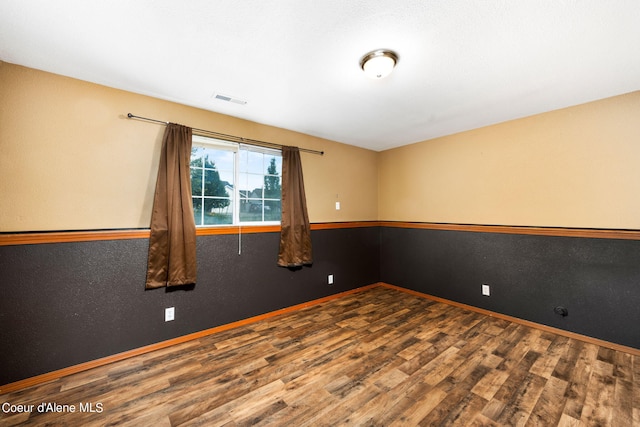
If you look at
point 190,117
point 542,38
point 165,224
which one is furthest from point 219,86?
point 542,38

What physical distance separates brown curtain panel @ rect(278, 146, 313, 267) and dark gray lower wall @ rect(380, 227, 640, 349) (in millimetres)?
1831

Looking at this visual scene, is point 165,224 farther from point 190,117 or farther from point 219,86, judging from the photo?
point 219,86

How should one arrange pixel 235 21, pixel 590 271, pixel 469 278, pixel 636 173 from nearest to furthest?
pixel 235 21
pixel 636 173
pixel 590 271
pixel 469 278

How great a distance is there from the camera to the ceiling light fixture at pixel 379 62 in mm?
1794

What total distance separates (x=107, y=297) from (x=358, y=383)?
225 centimetres

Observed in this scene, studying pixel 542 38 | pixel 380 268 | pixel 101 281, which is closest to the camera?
pixel 542 38

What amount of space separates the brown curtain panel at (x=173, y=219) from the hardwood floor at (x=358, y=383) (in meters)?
0.73

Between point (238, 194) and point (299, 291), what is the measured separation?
1.53 meters

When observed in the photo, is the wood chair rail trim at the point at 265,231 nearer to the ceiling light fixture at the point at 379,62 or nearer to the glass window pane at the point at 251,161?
the glass window pane at the point at 251,161

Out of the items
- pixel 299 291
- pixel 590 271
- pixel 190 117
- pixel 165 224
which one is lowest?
pixel 299 291

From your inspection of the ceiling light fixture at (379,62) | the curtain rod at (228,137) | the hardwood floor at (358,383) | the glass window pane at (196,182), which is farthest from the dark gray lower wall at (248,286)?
the ceiling light fixture at (379,62)

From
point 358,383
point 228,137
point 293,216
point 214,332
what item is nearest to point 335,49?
point 228,137

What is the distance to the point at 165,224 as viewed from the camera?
2.41 meters

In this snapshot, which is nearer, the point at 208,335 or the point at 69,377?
the point at 69,377
